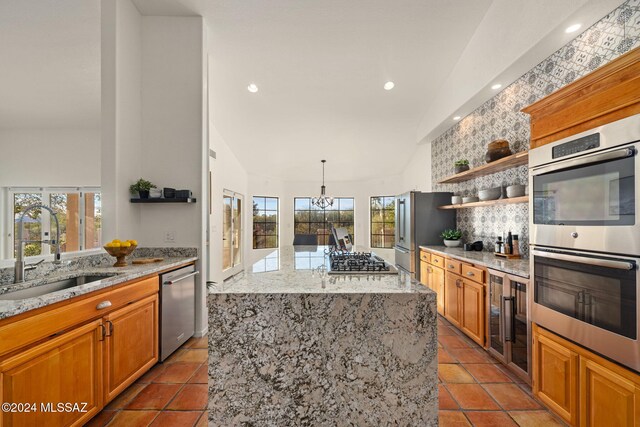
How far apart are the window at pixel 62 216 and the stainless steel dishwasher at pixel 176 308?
14.3ft

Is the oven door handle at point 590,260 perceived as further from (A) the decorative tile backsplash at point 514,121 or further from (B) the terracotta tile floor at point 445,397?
(A) the decorative tile backsplash at point 514,121

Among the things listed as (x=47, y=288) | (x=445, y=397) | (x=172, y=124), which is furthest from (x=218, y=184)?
(x=445, y=397)

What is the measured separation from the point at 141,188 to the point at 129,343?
1.58 meters

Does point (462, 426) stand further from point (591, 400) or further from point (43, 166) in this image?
point (43, 166)

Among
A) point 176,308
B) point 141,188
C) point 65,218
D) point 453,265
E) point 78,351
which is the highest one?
point 141,188

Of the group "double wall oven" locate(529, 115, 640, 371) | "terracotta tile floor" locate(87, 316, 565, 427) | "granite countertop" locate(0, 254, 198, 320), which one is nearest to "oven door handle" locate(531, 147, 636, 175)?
"double wall oven" locate(529, 115, 640, 371)

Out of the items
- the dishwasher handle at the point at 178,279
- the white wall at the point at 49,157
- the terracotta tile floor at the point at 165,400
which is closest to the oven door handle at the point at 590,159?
the terracotta tile floor at the point at 165,400

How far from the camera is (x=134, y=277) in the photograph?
213 centimetres

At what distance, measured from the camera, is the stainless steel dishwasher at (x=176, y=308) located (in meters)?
2.52

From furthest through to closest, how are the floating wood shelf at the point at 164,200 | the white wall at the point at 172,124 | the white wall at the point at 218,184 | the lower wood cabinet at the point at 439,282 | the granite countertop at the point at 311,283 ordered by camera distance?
the white wall at the point at 218,184 → the lower wood cabinet at the point at 439,282 → the white wall at the point at 172,124 → the floating wood shelf at the point at 164,200 → the granite countertop at the point at 311,283

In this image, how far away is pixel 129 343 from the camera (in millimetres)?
2066

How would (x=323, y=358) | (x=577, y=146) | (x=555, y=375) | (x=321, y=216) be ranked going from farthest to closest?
(x=321, y=216), (x=555, y=375), (x=577, y=146), (x=323, y=358)

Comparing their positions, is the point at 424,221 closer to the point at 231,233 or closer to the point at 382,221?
the point at 382,221

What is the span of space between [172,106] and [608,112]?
11.9ft
